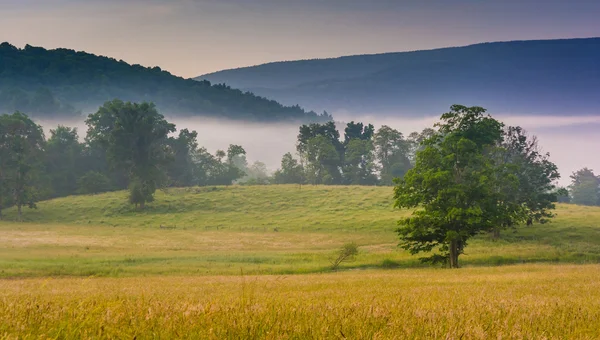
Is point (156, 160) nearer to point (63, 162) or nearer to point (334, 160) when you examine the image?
point (63, 162)

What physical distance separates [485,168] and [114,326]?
4145cm

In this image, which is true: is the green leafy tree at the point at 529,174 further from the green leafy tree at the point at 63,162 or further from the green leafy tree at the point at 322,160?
the green leafy tree at the point at 63,162

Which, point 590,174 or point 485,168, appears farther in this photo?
point 590,174

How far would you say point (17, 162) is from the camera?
9988 cm

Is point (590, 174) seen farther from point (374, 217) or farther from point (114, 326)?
point (114, 326)

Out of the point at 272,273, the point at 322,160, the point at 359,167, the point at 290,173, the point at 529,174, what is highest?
the point at 322,160

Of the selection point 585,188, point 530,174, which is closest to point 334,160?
point 585,188

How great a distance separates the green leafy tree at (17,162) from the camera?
98438 millimetres

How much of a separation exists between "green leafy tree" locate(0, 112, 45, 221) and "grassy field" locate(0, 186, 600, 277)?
4479 mm

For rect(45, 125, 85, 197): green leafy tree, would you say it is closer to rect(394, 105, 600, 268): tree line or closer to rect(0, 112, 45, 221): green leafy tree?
rect(0, 112, 45, 221): green leafy tree

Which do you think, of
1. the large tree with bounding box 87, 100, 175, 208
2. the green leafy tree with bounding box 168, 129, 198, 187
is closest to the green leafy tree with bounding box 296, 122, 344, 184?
the green leafy tree with bounding box 168, 129, 198, 187

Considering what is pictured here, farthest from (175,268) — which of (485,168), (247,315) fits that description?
(247,315)

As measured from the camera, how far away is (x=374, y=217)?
86.4 metres

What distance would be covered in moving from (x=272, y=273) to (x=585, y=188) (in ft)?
556
